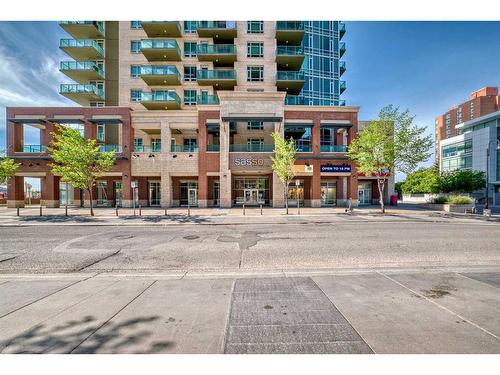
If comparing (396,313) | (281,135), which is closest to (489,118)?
(281,135)

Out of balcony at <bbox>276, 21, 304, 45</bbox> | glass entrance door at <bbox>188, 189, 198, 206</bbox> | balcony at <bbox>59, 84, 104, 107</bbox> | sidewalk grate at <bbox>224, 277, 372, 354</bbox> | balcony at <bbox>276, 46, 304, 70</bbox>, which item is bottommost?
sidewalk grate at <bbox>224, 277, 372, 354</bbox>

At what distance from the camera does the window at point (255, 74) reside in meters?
31.6

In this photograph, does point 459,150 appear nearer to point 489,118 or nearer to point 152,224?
point 489,118

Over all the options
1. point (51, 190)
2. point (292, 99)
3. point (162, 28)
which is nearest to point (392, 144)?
point (292, 99)

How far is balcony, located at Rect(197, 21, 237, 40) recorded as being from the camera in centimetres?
3048

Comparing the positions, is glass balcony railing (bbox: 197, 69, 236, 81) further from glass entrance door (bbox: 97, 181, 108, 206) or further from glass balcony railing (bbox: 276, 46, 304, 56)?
glass entrance door (bbox: 97, 181, 108, 206)

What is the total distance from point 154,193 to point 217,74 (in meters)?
19.0

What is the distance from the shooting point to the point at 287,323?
149 inches

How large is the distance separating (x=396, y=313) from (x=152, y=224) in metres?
14.9

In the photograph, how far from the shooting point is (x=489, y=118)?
4925 centimetres

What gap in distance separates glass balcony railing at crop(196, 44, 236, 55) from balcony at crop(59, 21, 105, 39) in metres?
15.3

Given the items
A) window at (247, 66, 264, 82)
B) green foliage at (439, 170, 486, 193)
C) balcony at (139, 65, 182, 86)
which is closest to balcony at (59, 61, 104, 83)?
balcony at (139, 65, 182, 86)

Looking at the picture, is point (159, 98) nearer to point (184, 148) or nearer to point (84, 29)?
point (184, 148)

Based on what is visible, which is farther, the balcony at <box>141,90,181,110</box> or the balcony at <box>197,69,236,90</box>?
the balcony at <box>197,69,236,90</box>
